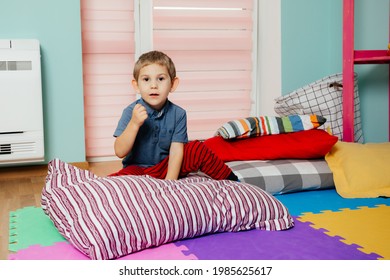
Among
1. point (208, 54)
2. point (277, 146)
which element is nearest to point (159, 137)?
point (277, 146)

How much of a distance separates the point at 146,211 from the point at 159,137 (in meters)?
0.56

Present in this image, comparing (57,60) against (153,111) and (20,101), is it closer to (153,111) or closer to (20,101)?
(20,101)

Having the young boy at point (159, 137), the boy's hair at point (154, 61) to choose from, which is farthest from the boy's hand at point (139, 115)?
the boy's hair at point (154, 61)

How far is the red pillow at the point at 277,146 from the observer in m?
2.19

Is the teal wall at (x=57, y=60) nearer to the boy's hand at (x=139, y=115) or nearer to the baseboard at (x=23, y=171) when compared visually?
the baseboard at (x=23, y=171)

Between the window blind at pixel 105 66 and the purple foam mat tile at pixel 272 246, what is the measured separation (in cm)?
187

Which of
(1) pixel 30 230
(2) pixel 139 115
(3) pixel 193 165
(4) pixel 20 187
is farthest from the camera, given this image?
(4) pixel 20 187

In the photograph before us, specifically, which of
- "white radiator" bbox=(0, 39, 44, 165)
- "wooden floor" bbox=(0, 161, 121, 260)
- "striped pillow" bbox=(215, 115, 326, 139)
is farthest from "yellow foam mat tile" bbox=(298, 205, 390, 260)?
"white radiator" bbox=(0, 39, 44, 165)

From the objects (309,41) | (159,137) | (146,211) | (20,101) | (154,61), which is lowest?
(146,211)

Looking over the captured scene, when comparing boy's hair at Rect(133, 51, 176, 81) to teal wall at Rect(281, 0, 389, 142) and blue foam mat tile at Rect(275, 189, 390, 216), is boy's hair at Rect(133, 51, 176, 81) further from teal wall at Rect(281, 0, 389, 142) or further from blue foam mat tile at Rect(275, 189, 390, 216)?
teal wall at Rect(281, 0, 389, 142)

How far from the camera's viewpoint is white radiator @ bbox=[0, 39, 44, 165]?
2605 mm

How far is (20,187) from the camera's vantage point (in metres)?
2.44

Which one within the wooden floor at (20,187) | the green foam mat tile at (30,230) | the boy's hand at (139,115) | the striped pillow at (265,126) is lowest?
the wooden floor at (20,187)
